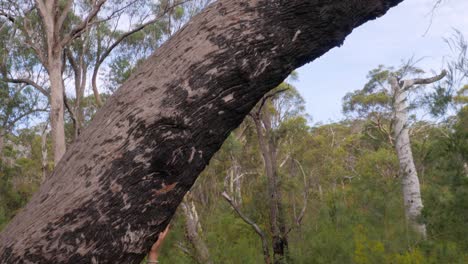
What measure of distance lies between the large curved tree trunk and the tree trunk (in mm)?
7133

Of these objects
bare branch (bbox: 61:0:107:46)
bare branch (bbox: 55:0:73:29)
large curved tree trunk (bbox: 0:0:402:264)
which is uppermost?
bare branch (bbox: 55:0:73:29)

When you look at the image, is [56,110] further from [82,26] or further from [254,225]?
[254,225]

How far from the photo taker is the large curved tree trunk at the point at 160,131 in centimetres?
105

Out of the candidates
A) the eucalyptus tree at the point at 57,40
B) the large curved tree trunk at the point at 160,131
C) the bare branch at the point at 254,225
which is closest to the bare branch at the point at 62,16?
the eucalyptus tree at the point at 57,40

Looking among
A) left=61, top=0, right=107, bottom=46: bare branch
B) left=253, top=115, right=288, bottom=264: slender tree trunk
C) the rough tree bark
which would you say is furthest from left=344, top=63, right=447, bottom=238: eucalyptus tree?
left=61, top=0, right=107, bottom=46: bare branch

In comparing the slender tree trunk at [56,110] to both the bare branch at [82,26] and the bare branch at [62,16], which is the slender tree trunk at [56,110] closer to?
the bare branch at [82,26]

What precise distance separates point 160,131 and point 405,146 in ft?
28.5

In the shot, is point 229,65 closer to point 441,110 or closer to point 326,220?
point 441,110

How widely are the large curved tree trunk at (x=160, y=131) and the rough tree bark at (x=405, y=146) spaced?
7.40m

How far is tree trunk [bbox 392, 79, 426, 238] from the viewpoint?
840 centimetres

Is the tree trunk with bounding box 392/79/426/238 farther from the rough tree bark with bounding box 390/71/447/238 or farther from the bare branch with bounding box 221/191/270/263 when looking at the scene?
the bare branch with bounding box 221/191/270/263

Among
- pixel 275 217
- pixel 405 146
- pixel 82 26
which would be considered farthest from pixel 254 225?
pixel 82 26

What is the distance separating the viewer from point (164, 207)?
114cm

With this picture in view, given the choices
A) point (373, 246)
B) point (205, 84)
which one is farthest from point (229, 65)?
point (373, 246)
